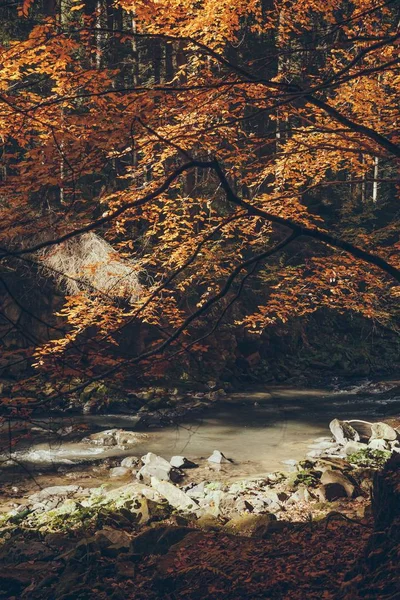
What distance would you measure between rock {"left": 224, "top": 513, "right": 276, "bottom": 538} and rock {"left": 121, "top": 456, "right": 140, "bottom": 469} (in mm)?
4203

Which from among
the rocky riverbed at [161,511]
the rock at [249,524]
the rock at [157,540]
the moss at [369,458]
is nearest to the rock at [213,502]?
the rocky riverbed at [161,511]

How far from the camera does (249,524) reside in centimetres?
890

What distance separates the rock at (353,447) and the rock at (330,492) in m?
3.18

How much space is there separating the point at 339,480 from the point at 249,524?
242 cm

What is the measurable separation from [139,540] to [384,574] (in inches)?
132

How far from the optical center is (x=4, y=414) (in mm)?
5047

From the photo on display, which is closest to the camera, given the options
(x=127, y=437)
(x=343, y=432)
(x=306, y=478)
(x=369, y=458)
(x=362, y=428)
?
(x=306, y=478)

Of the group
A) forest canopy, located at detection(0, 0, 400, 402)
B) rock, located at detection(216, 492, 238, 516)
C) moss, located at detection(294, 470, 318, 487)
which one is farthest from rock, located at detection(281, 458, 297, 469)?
forest canopy, located at detection(0, 0, 400, 402)

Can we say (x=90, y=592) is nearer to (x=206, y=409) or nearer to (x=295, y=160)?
(x=295, y=160)

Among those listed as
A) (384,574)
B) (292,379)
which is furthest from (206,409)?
(384,574)

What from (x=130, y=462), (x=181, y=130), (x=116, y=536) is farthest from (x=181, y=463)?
(x=181, y=130)

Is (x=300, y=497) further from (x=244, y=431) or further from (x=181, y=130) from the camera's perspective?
(x=181, y=130)

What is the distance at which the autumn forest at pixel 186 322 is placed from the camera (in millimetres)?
5977

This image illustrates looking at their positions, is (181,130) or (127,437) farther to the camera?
(127,437)
